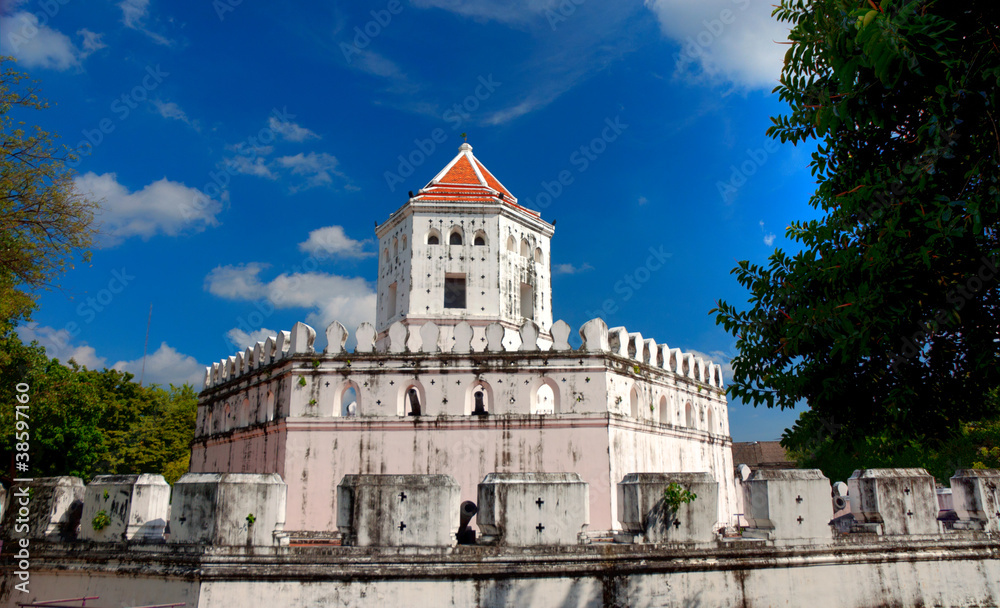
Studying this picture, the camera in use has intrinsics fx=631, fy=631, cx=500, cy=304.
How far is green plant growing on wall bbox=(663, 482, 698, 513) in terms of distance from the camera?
29.8 feet

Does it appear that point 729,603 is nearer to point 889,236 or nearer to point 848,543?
point 848,543

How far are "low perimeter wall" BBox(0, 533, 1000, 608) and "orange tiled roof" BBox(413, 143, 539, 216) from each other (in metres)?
14.6

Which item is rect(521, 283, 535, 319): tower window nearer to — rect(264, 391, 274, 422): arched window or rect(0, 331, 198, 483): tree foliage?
rect(264, 391, 274, 422): arched window

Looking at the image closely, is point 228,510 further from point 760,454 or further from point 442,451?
→ point 760,454

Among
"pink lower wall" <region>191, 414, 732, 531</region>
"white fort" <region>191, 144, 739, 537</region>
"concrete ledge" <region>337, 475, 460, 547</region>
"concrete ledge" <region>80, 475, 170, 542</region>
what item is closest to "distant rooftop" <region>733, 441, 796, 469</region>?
"white fort" <region>191, 144, 739, 537</region>

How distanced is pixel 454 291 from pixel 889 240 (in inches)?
601

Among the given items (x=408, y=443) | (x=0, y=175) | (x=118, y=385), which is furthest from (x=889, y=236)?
(x=118, y=385)

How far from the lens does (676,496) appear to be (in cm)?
A: 908

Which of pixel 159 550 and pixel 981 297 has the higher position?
pixel 981 297

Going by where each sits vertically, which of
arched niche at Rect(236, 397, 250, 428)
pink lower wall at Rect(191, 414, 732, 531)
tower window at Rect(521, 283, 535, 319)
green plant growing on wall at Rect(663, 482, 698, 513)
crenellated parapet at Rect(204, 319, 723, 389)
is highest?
tower window at Rect(521, 283, 535, 319)

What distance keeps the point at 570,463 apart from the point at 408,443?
3994 millimetres

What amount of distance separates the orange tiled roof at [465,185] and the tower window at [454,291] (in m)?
2.70

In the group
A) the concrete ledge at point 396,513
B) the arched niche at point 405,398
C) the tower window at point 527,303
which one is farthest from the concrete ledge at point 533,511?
the tower window at point 527,303

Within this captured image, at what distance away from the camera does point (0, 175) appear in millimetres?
13648
